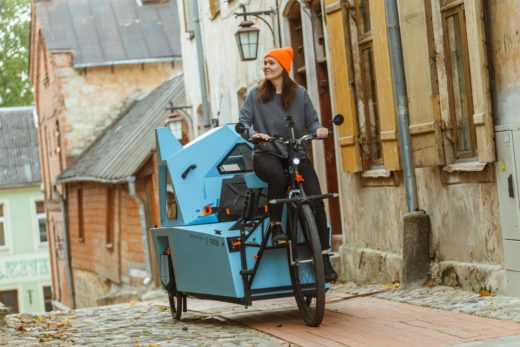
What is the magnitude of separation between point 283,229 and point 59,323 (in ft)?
10.8

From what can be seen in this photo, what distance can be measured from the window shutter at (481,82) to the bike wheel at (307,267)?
183cm

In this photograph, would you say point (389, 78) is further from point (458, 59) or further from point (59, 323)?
point (59, 323)

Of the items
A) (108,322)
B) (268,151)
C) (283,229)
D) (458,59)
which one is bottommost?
(108,322)

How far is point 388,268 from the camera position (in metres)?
12.7

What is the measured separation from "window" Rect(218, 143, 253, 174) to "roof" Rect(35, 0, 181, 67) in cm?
2839

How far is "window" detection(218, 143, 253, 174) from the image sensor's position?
10281 mm

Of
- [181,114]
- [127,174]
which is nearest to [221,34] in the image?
[181,114]

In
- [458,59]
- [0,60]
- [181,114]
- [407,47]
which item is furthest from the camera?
[0,60]

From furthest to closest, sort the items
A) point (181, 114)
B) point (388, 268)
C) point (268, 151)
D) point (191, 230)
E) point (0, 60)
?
point (0, 60), point (181, 114), point (388, 268), point (191, 230), point (268, 151)

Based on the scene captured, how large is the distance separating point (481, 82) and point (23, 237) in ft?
139

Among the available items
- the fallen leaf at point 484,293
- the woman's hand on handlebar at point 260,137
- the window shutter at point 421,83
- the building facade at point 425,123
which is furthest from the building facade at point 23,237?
the woman's hand on handlebar at point 260,137

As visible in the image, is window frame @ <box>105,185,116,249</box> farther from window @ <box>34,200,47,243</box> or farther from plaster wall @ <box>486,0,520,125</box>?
plaster wall @ <box>486,0,520,125</box>

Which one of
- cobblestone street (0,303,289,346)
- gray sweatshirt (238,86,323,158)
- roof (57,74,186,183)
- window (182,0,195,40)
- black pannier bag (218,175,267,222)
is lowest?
cobblestone street (0,303,289,346)

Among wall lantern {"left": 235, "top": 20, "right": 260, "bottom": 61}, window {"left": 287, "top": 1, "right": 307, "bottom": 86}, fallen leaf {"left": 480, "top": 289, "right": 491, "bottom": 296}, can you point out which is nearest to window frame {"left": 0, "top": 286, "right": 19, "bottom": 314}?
wall lantern {"left": 235, "top": 20, "right": 260, "bottom": 61}
